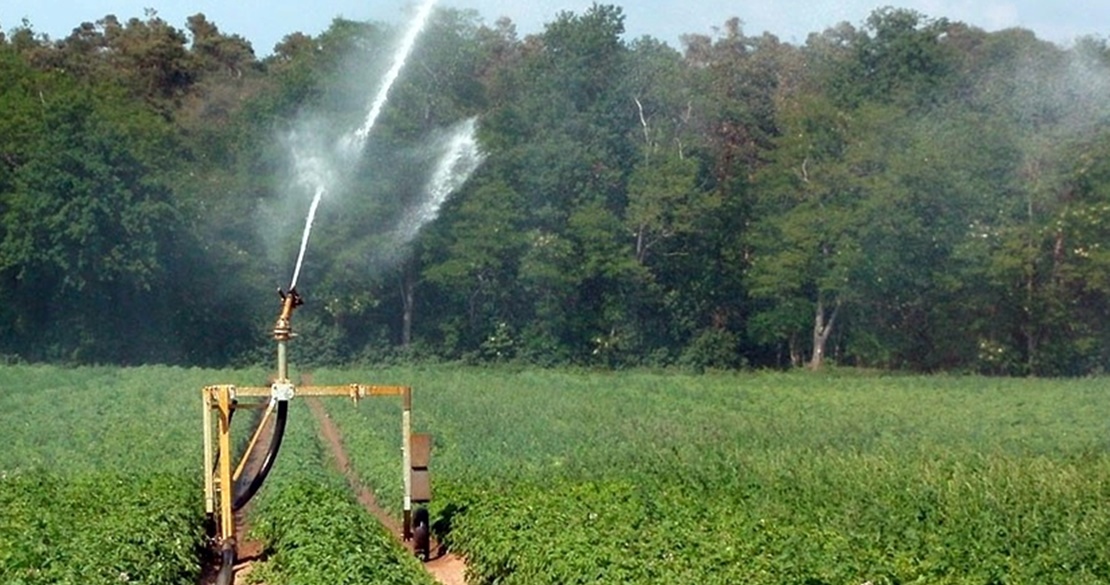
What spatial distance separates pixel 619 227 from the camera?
217ft

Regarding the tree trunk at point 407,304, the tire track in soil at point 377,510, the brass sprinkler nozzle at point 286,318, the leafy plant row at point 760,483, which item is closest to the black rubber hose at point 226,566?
the tire track in soil at point 377,510

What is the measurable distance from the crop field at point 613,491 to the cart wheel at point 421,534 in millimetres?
391

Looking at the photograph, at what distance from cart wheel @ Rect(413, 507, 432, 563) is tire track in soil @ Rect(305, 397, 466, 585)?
12 centimetres

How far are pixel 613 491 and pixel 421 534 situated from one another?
2.37 metres

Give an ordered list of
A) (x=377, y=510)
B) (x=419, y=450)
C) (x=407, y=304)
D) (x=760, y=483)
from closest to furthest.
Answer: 1. (x=419, y=450)
2. (x=760, y=483)
3. (x=377, y=510)
4. (x=407, y=304)

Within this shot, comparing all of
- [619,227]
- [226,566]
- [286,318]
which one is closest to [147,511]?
[226,566]

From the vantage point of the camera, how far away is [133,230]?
208 feet

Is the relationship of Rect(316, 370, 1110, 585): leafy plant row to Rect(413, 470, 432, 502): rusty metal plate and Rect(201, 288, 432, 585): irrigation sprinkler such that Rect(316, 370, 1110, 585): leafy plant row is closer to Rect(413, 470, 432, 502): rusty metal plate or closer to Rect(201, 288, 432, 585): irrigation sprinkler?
Rect(413, 470, 432, 502): rusty metal plate

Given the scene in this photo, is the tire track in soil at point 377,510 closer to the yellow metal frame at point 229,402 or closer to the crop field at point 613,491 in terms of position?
the crop field at point 613,491

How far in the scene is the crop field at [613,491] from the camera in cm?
1507

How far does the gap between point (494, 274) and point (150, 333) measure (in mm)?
13541

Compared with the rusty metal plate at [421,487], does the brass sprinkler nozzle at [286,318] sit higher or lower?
higher

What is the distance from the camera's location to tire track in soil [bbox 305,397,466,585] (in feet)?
63.2

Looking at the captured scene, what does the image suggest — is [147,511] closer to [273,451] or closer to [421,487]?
[273,451]
